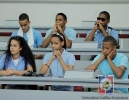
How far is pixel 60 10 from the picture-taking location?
6332 millimetres

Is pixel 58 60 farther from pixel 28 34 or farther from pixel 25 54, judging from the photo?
pixel 28 34

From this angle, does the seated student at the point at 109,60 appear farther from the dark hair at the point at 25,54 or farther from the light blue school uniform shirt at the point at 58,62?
the dark hair at the point at 25,54

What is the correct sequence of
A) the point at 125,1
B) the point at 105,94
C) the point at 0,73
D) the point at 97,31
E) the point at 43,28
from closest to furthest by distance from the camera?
1. the point at 105,94
2. the point at 0,73
3. the point at 97,31
4. the point at 43,28
5. the point at 125,1

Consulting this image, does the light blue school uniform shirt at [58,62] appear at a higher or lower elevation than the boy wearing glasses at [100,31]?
lower

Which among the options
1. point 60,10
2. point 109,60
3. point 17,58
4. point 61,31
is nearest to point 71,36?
point 61,31

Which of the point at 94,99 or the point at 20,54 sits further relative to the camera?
the point at 20,54

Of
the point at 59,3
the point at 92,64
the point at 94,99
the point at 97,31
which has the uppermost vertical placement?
the point at 59,3

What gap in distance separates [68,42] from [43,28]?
100 cm

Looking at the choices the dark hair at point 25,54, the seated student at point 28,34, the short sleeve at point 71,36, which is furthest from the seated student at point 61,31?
the dark hair at point 25,54

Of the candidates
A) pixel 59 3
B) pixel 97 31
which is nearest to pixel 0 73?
pixel 97 31

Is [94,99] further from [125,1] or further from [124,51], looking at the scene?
[125,1]

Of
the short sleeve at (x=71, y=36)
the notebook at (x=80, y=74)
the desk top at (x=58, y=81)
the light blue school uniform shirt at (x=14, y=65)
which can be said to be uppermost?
the short sleeve at (x=71, y=36)

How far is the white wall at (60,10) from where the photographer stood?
626 centimetres

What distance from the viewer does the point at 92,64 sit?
11.9ft
